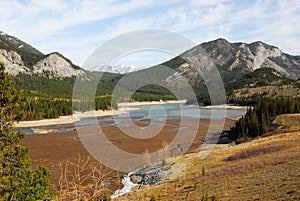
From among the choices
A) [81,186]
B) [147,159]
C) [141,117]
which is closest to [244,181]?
[81,186]

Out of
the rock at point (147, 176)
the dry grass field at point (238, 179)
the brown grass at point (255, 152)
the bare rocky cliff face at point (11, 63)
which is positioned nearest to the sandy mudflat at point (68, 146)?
the rock at point (147, 176)

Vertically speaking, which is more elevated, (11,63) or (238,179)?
(11,63)

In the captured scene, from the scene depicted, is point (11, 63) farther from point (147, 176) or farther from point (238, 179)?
point (238, 179)

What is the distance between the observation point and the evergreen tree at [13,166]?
42.1ft

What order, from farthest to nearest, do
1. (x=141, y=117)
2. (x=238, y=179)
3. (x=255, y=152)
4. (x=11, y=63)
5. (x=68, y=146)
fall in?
(x=11, y=63) → (x=141, y=117) → (x=68, y=146) → (x=255, y=152) → (x=238, y=179)

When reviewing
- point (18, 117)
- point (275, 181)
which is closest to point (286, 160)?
point (275, 181)

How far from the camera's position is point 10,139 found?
46.4ft

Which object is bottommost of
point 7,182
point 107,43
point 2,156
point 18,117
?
point 7,182

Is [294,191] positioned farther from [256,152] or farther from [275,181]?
[256,152]

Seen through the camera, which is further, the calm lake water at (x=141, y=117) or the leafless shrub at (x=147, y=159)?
the calm lake water at (x=141, y=117)

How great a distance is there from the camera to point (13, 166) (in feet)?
45.6

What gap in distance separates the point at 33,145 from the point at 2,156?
36.5m

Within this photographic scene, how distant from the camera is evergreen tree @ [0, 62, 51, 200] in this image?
12844 mm

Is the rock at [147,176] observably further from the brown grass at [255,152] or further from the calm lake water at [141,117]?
the calm lake water at [141,117]
